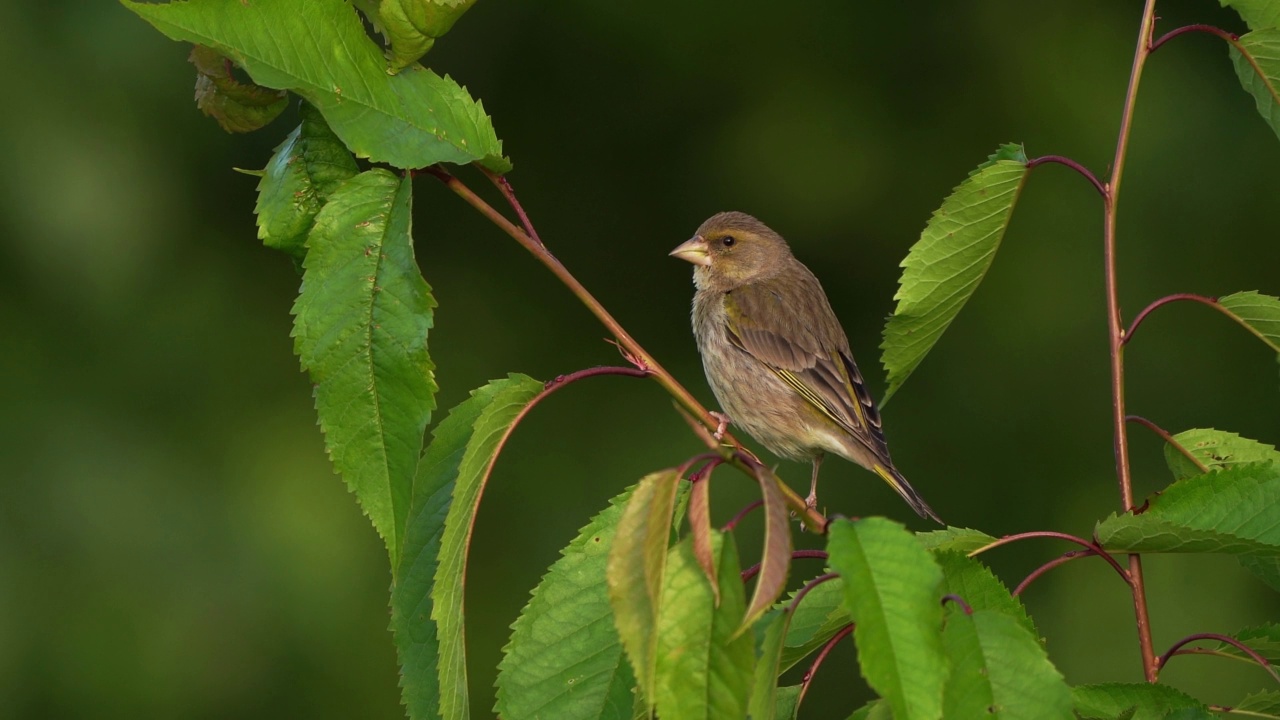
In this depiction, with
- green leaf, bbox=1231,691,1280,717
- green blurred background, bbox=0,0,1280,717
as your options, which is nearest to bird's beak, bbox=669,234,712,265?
green blurred background, bbox=0,0,1280,717

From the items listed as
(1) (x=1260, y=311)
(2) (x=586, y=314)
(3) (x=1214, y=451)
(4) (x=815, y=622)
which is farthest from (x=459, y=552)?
(2) (x=586, y=314)

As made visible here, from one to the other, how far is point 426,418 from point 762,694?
717mm

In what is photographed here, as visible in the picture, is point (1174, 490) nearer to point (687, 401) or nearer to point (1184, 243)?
point (687, 401)

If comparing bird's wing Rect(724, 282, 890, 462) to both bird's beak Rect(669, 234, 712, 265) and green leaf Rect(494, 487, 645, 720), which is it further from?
green leaf Rect(494, 487, 645, 720)

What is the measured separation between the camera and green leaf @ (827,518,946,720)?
1544 mm

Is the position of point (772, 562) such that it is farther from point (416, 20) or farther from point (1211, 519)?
point (416, 20)

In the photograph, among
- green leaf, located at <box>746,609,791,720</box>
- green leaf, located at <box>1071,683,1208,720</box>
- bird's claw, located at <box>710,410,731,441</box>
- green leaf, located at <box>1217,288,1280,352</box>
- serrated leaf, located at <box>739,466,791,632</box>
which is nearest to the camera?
serrated leaf, located at <box>739,466,791,632</box>

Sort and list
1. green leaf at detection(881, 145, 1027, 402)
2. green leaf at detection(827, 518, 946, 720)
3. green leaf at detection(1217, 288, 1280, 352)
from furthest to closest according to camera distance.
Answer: green leaf at detection(881, 145, 1027, 402) < green leaf at detection(1217, 288, 1280, 352) < green leaf at detection(827, 518, 946, 720)

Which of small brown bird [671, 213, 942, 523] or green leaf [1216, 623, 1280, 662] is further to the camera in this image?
small brown bird [671, 213, 942, 523]

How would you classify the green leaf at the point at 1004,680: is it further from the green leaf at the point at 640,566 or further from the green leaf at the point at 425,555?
the green leaf at the point at 425,555

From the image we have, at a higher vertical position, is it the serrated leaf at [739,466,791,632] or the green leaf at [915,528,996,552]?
the serrated leaf at [739,466,791,632]

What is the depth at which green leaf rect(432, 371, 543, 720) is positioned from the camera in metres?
2.00

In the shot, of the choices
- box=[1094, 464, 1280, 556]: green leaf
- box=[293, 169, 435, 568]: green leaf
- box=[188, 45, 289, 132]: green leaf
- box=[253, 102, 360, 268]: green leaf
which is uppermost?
box=[188, 45, 289, 132]: green leaf

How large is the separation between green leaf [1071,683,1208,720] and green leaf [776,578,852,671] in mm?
344
